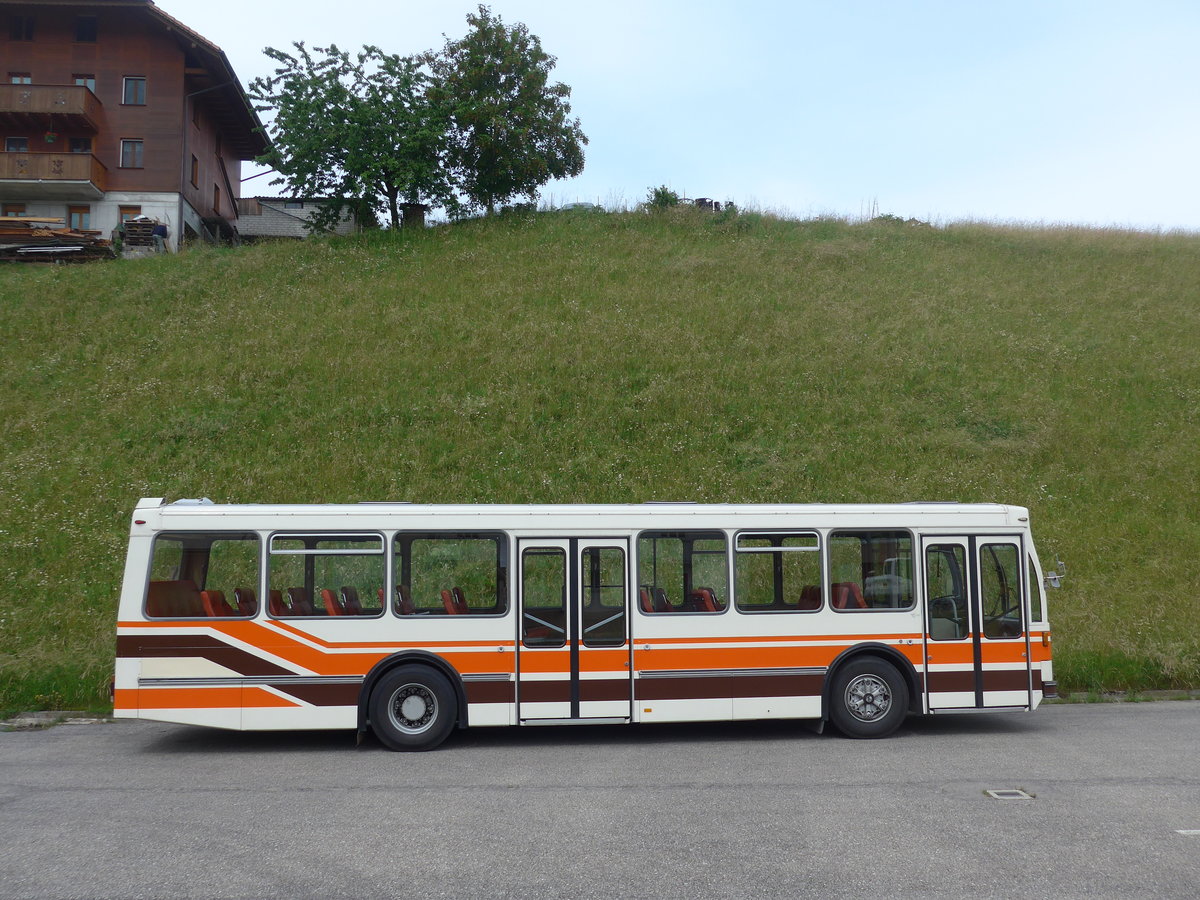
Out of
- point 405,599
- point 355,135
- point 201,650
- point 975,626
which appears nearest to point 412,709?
point 405,599

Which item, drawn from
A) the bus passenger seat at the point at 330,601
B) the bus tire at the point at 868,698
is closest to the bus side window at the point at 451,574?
the bus passenger seat at the point at 330,601

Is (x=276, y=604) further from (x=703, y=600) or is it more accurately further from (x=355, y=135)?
(x=355, y=135)

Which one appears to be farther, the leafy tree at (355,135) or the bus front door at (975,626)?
the leafy tree at (355,135)

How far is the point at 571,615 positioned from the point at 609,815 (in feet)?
11.3

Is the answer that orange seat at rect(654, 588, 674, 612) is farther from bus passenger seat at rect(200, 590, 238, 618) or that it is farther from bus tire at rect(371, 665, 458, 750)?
bus passenger seat at rect(200, 590, 238, 618)

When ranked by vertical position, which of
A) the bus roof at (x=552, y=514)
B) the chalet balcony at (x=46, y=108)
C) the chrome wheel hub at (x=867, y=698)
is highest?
the chalet balcony at (x=46, y=108)

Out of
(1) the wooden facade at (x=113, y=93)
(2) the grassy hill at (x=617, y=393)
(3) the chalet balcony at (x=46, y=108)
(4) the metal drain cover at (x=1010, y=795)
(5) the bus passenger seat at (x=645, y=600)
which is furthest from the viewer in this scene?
(1) the wooden facade at (x=113, y=93)

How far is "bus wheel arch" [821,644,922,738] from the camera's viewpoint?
11.0m

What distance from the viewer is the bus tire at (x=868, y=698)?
1095 centimetres

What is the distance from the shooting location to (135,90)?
4316cm

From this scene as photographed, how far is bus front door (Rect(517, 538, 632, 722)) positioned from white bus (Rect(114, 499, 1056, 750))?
18 mm

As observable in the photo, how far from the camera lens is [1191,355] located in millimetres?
27672

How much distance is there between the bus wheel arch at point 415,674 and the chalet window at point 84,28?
4287 cm

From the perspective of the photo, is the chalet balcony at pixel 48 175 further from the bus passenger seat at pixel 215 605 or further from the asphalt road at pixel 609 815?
the bus passenger seat at pixel 215 605
